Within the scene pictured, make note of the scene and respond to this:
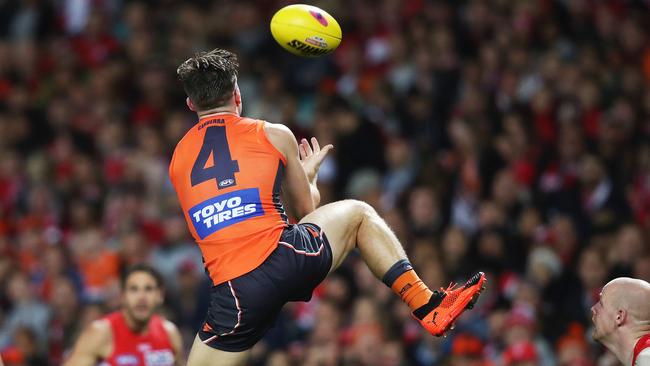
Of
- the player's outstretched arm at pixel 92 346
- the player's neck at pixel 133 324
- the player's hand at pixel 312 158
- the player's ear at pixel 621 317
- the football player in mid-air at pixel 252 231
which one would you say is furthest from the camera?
the player's neck at pixel 133 324

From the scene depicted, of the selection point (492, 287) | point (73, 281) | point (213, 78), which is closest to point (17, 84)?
point (73, 281)

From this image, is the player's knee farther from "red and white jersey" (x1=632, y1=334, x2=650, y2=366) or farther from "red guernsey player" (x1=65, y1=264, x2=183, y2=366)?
"red guernsey player" (x1=65, y1=264, x2=183, y2=366)

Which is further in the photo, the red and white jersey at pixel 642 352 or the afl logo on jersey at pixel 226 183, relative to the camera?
the afl logo on jersey at pixel 226 183

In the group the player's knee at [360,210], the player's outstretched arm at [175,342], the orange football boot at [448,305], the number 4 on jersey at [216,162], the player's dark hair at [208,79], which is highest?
the player's dark hair at [208,79]

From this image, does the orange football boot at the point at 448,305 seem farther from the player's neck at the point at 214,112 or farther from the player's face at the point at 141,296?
the player's face at the point at 141,296

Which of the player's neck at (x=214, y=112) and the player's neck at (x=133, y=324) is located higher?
the player's neck at (x=214, y=112)

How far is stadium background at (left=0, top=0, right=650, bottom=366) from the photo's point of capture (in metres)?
10.8

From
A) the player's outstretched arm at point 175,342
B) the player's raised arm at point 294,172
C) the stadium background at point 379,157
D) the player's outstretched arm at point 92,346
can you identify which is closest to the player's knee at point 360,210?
the player's raised arm at point 294,172

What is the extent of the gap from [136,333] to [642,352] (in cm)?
412

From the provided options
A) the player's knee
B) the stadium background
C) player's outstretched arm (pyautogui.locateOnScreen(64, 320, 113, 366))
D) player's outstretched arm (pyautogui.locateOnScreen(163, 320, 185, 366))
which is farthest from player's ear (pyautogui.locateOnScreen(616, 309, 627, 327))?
player's outstretched arm (pyautogui.locateOnScreen(64, 320, 113, 366))

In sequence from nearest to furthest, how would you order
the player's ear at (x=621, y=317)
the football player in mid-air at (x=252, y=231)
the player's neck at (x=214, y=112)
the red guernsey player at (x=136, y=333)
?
the football player in mid-air at (x=252, y=231) → the player's ear at (x=621, y=317) → the player's neck at (x=214, y=112) → the red guernsey player at (x=136, y=333)

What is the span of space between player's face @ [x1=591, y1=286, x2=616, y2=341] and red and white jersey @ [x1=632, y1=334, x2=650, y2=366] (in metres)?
0.18

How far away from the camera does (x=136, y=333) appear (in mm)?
8820

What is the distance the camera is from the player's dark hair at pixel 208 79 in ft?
21.0
